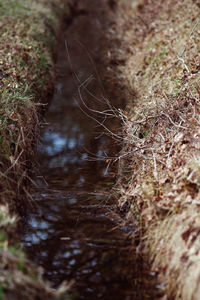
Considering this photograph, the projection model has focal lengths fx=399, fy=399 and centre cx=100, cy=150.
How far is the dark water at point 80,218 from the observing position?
4.27 meters

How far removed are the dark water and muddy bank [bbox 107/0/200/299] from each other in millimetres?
292

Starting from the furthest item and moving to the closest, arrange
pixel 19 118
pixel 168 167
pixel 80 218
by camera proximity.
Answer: pixel 19 118, pixel 80 218, pixel 168 167

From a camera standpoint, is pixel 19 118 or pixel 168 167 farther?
pixel 19 118

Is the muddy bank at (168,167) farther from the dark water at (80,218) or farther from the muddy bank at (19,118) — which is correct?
the muddy bank at (19,118)

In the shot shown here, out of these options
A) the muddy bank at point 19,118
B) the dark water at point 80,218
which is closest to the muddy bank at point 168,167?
the dark water at point 80,218

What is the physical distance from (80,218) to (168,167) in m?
1.37

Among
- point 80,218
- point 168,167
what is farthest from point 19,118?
point 168,167

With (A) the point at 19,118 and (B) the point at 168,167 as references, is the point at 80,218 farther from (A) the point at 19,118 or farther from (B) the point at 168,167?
(A) the point at 19,118

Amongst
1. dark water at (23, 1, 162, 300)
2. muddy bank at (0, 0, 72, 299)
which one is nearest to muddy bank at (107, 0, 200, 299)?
dark water at (23, 1, 162, 300)

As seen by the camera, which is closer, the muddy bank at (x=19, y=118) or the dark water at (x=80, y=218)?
the muddy bank at (x=19, y=118)

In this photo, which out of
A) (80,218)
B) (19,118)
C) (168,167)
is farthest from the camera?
(19,118)

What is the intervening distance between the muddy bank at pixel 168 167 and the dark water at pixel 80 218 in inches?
11.5

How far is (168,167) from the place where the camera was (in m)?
5.21

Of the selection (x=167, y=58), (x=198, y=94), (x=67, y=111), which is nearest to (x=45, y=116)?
(x=67, y=111)
